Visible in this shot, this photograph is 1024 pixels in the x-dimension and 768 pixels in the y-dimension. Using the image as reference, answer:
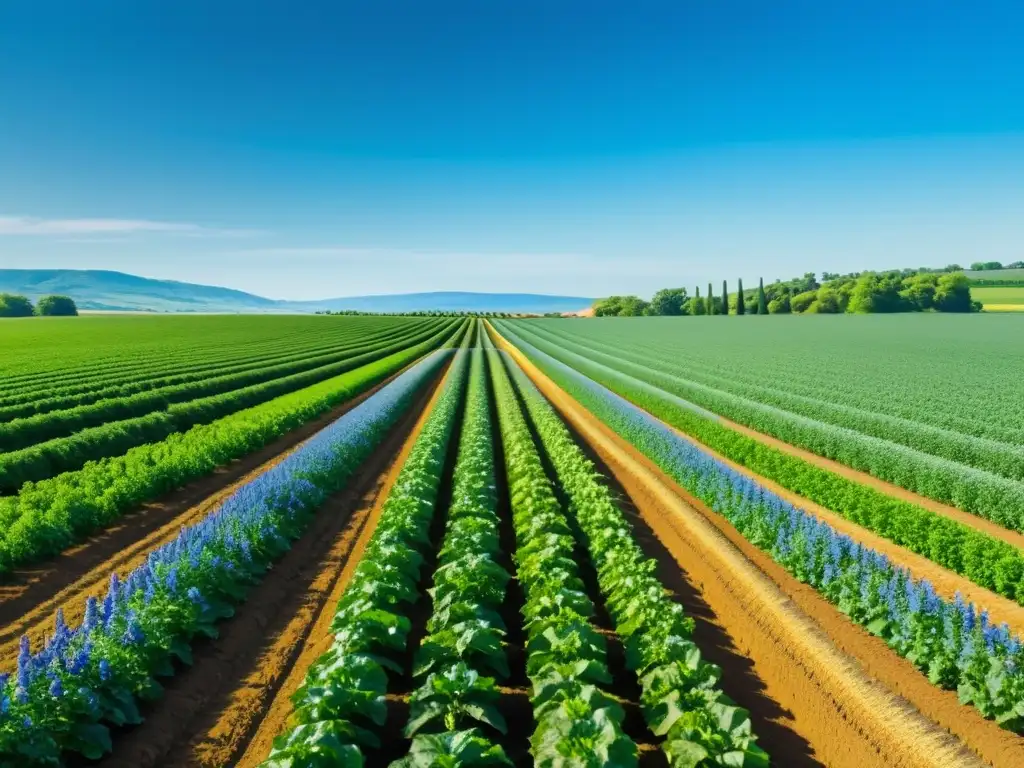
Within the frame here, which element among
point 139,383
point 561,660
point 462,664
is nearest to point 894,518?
point 561,660

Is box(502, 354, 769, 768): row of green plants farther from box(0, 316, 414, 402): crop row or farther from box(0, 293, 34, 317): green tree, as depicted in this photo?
box(0, 293, 34, 317): green tree

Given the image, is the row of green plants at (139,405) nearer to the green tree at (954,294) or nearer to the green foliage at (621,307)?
the green tree at (954,294)

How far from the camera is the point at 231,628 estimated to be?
8.74 meters

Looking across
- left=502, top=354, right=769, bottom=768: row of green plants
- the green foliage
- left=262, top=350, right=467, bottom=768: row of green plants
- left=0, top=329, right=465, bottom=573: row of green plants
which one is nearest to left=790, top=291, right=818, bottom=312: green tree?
the green foliage

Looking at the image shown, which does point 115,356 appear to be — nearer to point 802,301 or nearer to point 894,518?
point 894,518

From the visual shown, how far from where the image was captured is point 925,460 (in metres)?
16.6

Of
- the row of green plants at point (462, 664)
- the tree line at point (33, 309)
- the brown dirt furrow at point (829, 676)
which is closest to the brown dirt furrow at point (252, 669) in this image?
the row of green plants at point (462, 664)

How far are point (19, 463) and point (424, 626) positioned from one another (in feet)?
44.8

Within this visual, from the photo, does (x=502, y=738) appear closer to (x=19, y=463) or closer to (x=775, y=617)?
(x=775, y=617)

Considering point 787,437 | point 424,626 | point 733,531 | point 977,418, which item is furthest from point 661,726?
point 977,418

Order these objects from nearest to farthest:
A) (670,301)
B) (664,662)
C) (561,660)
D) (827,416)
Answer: (561,660), (664,662), (827,416), (670,301)

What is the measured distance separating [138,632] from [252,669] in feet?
4.83

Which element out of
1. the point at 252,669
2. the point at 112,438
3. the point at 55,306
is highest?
the point at 55,306

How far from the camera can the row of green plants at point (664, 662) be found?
5547mm
